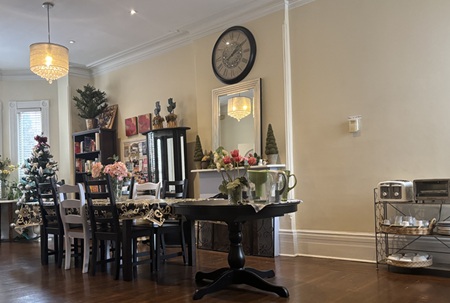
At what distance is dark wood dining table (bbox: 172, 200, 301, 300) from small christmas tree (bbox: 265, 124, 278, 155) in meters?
1.75

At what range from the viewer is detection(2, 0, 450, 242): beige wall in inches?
163

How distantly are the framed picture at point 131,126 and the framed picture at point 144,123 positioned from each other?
13 centimetres

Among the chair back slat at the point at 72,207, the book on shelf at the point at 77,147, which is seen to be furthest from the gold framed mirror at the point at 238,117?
the book on shelf at the point at 77,147

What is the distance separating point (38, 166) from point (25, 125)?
1279 mm

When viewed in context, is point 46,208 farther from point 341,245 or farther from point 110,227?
point 341,245

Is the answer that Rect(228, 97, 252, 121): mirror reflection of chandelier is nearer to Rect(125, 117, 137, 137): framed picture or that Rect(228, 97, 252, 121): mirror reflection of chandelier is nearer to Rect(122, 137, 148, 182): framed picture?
Rect(122, 137, 148, 182): framed picture

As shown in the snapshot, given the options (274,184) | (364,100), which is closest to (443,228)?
(364,100)

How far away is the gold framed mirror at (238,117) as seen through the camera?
5473mm

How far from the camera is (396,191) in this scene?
4012 millimetres

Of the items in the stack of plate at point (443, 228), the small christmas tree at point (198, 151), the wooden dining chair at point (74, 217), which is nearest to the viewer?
the stack of plate at point (443, 228)

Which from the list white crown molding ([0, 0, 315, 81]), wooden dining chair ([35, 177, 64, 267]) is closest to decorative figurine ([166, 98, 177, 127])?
white crown molding ([0, 0, 315, 81])

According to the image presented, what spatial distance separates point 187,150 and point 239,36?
6.46ft

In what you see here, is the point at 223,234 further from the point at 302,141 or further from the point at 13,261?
the point at 13,261

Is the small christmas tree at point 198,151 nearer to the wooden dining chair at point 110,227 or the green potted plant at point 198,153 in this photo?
the green potted plant at point 198,153
